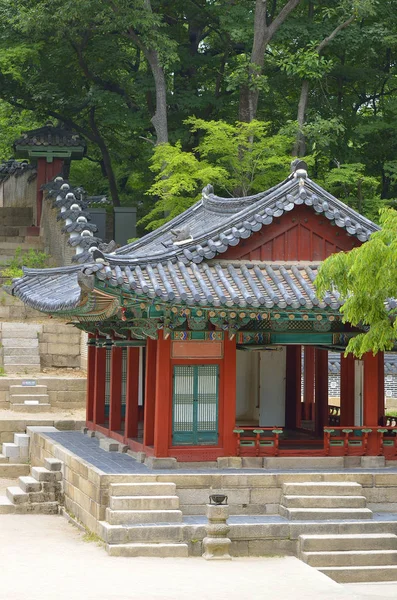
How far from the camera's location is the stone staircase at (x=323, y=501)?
19.9 m

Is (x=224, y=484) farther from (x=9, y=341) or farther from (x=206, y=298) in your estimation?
(x=9, y=341)

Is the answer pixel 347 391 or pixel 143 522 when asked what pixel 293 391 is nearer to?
pixel 347 391

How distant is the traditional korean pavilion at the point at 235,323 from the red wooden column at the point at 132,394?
0.03 meters

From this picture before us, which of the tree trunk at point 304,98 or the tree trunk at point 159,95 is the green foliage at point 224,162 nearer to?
the tree trunk at point 304,98

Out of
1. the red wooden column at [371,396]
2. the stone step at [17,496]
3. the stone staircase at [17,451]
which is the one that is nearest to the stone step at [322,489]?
the red wooden column at [371,396]

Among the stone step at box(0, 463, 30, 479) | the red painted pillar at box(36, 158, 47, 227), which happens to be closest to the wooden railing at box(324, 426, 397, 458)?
the stone step at box(0, 463, 30, 479)

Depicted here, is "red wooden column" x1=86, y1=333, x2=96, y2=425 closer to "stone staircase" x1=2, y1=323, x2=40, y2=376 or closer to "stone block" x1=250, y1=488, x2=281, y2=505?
"stone staircase" x1=2, y1=323, x2=40, y2=376

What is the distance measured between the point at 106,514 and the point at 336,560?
403 cm

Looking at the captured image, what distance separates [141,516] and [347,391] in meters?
6.71

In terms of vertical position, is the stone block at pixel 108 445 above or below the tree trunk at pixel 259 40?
below

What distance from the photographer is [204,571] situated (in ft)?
58.0

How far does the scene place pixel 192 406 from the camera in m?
21.5

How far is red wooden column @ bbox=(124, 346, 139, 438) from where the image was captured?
23.8 m

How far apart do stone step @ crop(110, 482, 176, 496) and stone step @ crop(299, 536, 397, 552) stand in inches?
96.4
